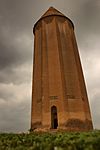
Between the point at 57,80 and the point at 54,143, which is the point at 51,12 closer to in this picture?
the point at 57,80

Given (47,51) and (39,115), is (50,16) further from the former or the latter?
(39,115)

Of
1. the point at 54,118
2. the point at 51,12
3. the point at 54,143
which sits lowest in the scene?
the point at 54,143

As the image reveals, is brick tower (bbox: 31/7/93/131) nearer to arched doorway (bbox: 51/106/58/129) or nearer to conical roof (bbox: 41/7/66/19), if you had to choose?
arched doorway (bbox: 51/106/58/129)

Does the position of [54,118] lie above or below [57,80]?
below

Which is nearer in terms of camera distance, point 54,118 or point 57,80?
point 54,118

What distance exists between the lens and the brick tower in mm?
18417

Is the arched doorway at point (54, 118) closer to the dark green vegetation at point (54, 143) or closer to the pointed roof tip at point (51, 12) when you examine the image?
the dark green vegetation at point (54, 143)

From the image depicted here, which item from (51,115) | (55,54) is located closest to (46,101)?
(51,115)

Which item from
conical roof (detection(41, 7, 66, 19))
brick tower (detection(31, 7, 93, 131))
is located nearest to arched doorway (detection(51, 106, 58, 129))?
brick tower (detection(31, 7, 93, 131))

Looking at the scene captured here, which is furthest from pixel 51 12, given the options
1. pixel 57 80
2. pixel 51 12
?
pixel 57 80

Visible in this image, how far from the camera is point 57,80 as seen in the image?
1922cm

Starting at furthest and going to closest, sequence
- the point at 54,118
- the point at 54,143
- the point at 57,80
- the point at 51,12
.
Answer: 1. the point at 51,12
2. the point at 57,80
3. the point at 54,118
4. the point at 54,143

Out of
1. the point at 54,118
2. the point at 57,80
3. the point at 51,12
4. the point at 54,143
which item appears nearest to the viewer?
the point at 54,143

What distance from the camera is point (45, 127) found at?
1820 centimetres
